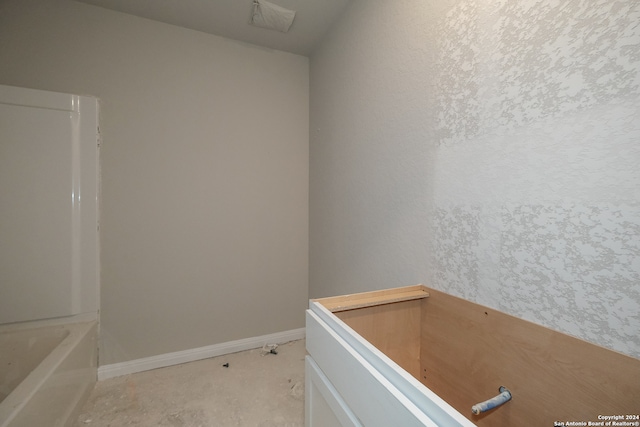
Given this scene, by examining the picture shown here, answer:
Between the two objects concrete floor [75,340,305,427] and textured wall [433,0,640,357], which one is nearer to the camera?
textured wall [433,0,640,357]

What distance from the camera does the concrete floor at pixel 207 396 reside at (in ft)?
4.33

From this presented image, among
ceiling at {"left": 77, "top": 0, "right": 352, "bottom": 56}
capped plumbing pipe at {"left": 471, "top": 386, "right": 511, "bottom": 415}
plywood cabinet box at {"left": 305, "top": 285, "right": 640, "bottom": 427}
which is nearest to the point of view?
plywood cabinet box at {"left": 305, "top": 285, "right": 640, "bottom": 427}

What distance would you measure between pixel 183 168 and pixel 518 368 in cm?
213

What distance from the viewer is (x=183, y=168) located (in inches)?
72.4

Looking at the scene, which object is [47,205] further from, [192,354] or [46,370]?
[192,354]

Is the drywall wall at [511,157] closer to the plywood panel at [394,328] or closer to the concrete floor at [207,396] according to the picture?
the plywood panel at [394,328]

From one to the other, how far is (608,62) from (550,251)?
0.47 metres

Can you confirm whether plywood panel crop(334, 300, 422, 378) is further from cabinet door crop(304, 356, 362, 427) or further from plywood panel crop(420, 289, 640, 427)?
cabinet door crop(304, 356, 362, 427)

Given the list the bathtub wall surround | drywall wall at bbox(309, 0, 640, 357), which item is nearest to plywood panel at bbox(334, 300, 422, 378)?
drywall wall at bbox(309, 0, 640, 357)

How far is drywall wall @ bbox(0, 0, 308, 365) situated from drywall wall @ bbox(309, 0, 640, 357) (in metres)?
0.95

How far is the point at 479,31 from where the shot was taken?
2.72 ft

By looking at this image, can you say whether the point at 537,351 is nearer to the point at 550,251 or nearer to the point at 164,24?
the point at 550,251

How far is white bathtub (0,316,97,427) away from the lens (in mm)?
952

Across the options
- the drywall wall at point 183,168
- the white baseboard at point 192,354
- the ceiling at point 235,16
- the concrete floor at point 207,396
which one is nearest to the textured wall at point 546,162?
the ceiling at point 235,16
